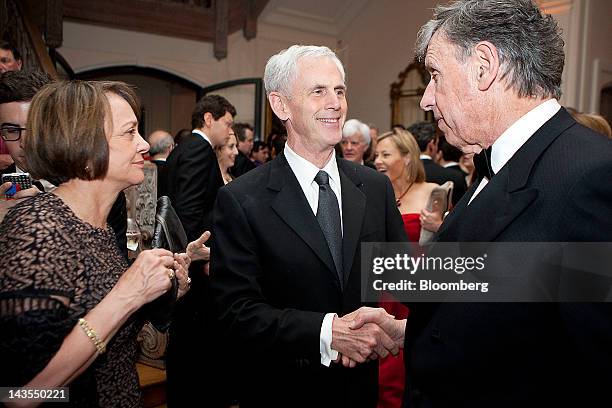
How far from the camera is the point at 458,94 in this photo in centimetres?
131

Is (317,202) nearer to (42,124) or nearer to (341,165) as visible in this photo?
(341,165)

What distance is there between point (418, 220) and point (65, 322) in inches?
96.3

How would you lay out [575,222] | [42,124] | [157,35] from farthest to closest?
[157,35]
[42,124]
[575,222]

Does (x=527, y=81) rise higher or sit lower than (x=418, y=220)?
higher

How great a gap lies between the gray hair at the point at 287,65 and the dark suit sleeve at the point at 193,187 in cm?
205

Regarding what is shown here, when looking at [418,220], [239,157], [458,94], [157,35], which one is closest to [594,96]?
[239,157]

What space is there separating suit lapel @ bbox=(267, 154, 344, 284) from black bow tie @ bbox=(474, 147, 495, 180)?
1.88 feet

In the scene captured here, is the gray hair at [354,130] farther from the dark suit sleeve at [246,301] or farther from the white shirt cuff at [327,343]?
the white shirt cuff at [327,343]

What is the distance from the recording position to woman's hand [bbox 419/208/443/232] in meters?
2.92

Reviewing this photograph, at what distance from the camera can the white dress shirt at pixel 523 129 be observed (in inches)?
48.6

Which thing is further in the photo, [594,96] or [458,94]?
[594,96]

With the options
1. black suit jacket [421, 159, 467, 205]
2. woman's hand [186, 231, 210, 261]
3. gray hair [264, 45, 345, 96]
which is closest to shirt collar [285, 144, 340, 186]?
gray hair [264, 45, 345, 96]

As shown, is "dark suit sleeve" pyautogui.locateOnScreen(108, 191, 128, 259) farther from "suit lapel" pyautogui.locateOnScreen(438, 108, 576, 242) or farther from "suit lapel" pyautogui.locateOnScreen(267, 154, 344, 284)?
"suit lapel" pyautogui.locateOnScreen(438, 108, 576, 242)

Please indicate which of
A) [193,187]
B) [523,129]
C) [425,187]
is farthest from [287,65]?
[193,187]
